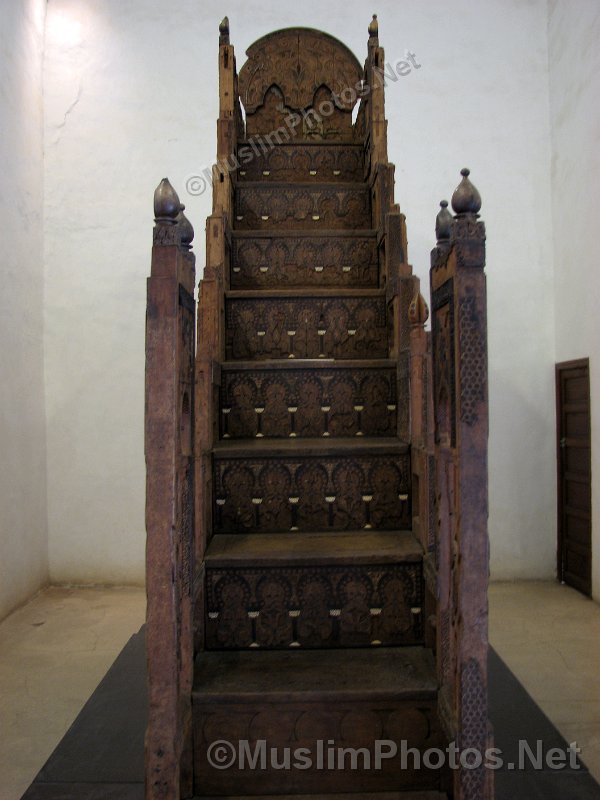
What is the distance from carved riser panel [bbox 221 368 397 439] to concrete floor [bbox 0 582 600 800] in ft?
5.04

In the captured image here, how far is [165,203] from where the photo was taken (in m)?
1.48

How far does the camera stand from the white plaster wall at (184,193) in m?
4.80

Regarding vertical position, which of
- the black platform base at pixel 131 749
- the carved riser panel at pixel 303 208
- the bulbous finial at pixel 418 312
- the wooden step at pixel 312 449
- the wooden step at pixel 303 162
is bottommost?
the black platform base at pixel 131 749

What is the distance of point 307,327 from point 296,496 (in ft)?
2.77

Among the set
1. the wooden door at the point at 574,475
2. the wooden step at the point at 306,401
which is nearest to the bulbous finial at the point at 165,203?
the wooden step at the point at 306,401

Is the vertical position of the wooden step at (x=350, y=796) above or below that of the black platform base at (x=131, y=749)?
above

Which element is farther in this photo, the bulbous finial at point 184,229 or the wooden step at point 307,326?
the wooden step at point 307,326

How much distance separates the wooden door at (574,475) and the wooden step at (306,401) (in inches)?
98.9

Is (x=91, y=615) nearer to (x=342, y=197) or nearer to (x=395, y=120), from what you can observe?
(x=342, y=197)

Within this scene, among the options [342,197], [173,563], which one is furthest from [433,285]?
[342,197]

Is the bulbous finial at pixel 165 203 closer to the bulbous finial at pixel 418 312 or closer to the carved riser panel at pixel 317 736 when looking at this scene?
the bulbous finial at pixel 418 312

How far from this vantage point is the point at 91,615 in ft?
13.5

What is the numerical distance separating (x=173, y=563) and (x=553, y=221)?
447 centimetres

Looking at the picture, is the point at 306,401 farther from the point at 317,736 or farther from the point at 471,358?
the point at 317,736
